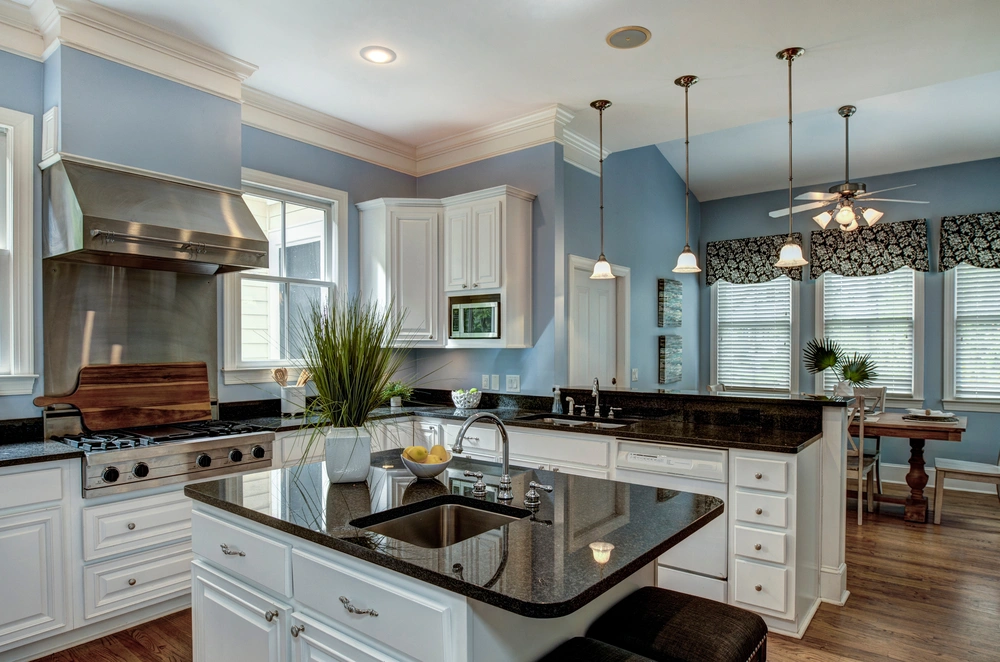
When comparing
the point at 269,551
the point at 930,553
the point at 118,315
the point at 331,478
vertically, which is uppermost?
the point at 118,315

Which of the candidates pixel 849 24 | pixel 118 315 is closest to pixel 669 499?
pixel 849 24

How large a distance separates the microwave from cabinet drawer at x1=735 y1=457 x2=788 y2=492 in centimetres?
192

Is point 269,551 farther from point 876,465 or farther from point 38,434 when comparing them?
point 876,465

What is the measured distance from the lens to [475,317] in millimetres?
4363

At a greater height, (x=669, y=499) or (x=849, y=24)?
(x=849, y=24)

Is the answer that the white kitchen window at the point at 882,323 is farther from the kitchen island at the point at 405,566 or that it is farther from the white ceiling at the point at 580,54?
the kitchen island at the point at 405,566

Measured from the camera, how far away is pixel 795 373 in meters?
6.74

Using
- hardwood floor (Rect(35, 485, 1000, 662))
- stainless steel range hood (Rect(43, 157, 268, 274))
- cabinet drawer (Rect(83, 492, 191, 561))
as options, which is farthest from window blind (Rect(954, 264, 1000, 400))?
cabinet drawer (Rect(83, 492, 191, 561))

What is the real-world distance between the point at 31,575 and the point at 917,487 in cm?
572

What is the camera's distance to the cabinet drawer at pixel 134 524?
275cm

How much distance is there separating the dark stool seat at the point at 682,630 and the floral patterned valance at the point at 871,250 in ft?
18.9

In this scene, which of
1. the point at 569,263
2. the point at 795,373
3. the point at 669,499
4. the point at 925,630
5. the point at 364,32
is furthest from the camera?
the point at 795,373

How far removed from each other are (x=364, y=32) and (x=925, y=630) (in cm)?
412

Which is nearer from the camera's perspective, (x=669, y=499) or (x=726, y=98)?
(x=669, y=499)
